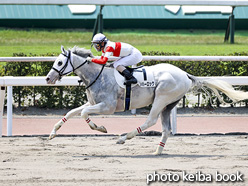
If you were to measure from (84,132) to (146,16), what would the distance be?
1058 cm

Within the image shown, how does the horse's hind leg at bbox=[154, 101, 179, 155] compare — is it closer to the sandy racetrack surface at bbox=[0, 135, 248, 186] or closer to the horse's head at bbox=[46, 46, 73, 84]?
the sandy racetrack surface at bbox=[0, 135, 248, 186]

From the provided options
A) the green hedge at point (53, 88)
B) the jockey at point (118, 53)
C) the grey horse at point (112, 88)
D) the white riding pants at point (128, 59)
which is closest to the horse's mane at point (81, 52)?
the grey horse at point (112, 88)

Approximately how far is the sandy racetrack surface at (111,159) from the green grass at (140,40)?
5.53 metres

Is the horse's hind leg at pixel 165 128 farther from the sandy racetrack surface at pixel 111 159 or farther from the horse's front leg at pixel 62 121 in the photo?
the horse's front leg at pixel 62 121

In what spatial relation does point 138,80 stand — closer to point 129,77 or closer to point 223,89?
point 129,77

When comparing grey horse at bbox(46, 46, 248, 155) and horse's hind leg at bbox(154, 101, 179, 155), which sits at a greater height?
grey horse at bbox(46, 46, 248, 155)

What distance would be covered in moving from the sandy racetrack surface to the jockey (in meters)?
1.01

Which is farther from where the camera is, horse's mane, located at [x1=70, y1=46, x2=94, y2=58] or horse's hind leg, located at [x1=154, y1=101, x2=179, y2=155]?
horse's mane, located at [x1=70, y1=46, x2=94, y2=58]

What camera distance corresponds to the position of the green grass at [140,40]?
1352 centimetres

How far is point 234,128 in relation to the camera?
8.66 metres

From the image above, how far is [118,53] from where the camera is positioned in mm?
6750

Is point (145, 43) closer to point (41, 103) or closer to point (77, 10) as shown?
point (77, 10)

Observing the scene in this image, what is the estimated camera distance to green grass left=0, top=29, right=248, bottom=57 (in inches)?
532

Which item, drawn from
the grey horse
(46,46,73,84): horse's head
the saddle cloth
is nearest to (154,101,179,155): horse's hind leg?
the grey horse
